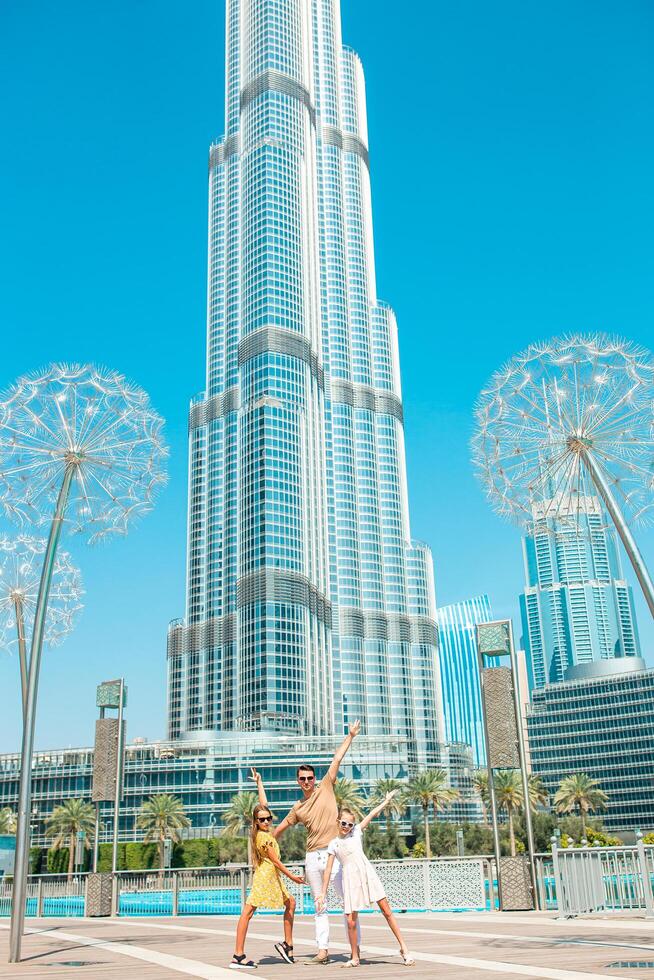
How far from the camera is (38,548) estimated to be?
1036 inches

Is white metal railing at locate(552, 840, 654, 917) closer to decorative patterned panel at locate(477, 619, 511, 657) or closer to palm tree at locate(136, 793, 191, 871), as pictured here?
decorative patterned panel at locate(477, 619, 511, 657)

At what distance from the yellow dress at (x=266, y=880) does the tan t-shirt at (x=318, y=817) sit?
433 mm

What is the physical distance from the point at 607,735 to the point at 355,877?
181m

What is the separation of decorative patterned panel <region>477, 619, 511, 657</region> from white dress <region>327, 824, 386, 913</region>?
13.3m

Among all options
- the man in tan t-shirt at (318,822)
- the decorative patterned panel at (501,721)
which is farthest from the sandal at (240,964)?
the decorative patterned panel at (501,721)

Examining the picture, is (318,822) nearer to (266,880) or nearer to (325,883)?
(325,883)

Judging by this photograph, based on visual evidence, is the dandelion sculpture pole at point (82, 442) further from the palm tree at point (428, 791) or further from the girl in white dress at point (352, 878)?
the palm tree at point (428, 791)

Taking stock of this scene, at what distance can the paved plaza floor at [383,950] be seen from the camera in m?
10.7

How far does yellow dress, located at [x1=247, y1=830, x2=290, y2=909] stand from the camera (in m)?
12.5

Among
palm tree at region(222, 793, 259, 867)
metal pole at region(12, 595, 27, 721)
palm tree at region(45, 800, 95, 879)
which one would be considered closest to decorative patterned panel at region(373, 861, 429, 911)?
metal pole at region(12, 595, 27, 721)

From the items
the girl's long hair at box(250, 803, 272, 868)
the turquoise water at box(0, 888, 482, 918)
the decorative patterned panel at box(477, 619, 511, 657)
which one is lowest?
the turquoise water at box(0, 888, 482, 918)

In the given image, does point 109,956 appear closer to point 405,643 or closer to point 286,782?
point 286,782

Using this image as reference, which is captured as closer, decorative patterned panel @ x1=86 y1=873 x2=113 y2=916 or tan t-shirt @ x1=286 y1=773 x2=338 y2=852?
tan t-shirt @ x1=286 y1=773 x2=338 y2=852

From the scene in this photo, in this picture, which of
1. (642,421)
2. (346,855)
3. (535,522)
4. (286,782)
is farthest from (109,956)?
(286,782)
